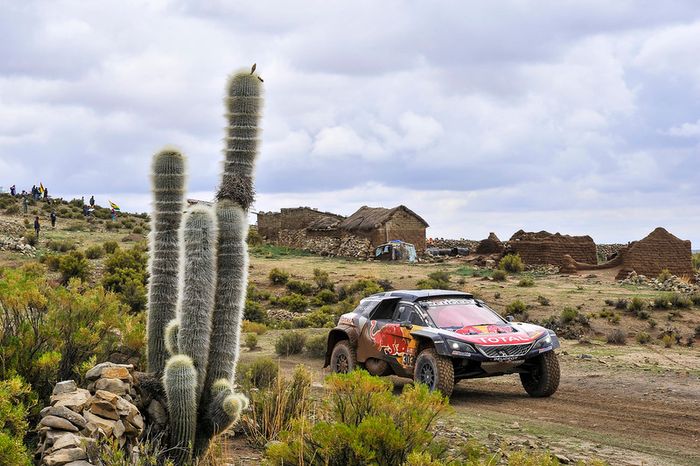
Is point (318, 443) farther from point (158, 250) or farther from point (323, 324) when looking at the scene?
point (323, 324)

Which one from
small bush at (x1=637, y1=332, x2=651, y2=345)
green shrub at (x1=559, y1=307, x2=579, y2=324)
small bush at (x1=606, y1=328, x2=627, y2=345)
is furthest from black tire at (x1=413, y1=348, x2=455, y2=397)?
green shrub at (x1=559, y1=307, x2=579, y2=324)

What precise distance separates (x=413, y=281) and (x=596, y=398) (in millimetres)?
24659

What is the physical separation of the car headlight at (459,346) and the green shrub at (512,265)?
30899 mm

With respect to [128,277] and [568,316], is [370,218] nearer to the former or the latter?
[128,277]

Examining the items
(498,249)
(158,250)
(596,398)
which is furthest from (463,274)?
(158,250)

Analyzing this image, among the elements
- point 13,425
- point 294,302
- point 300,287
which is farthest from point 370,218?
point 13,425

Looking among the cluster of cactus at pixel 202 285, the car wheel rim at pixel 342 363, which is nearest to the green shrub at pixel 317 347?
the car wheel rim at pixel 342 363

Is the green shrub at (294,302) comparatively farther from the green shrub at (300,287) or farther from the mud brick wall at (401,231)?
the mud brick wall at (401,231)

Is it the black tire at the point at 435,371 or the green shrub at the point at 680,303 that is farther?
the green shrub at the point at 680,303

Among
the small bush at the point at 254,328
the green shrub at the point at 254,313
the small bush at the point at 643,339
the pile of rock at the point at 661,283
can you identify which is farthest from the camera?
the pile of rock at the point at 661,283

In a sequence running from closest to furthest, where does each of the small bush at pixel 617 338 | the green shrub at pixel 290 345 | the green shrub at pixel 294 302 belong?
the green shrub at pixel 290 345 < the small bush at pixel 617 338 < the green shrub at pixel 294 302

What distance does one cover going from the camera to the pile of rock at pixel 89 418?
746cm

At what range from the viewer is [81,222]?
57.2 m

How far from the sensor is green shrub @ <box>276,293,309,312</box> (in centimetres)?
3338
